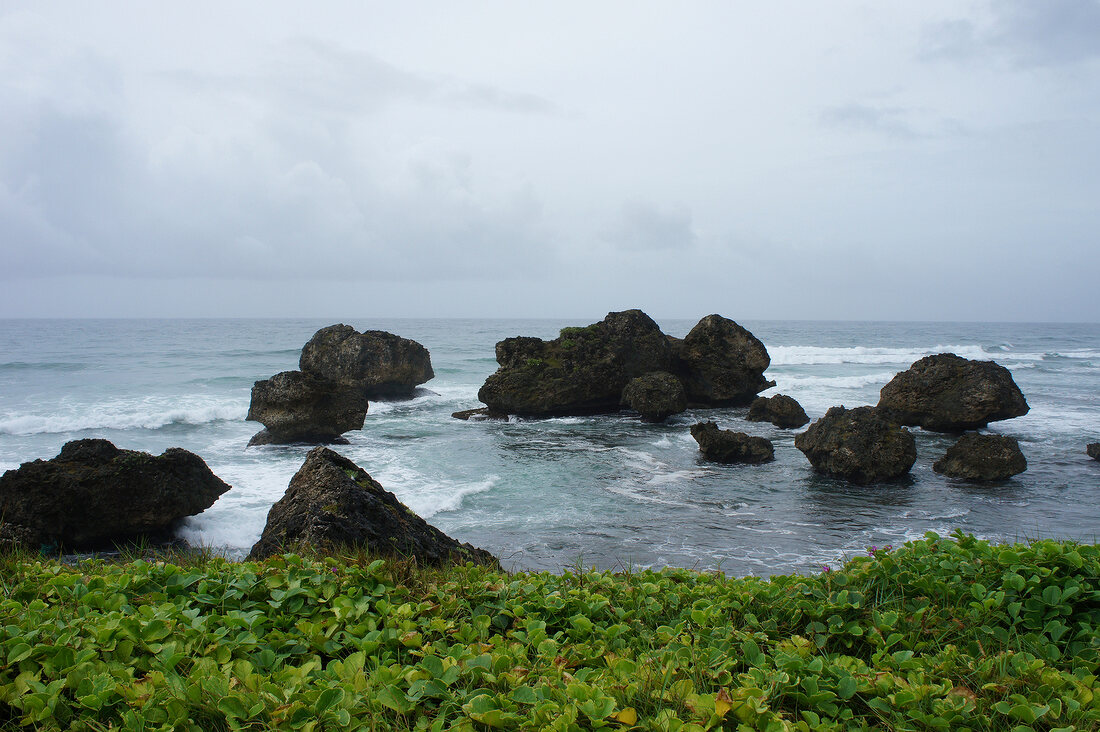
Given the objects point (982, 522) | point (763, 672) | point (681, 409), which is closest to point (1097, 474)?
point (982, 522)

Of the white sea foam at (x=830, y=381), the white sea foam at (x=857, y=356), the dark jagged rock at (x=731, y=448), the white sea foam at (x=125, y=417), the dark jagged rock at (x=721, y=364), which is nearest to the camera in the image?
the dark jagged rock at (x=731, y=448)

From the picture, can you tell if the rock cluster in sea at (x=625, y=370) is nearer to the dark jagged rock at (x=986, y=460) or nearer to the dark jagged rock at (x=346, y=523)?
the dark jagged rock at (x=986, y=460)

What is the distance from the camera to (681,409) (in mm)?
23359

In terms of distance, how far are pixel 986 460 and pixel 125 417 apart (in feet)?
88.1

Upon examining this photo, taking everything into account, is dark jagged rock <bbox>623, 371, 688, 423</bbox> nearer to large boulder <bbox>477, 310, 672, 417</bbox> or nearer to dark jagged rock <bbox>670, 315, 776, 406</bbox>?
large boulder <bbox>477, 310, 672, 417</bbox>

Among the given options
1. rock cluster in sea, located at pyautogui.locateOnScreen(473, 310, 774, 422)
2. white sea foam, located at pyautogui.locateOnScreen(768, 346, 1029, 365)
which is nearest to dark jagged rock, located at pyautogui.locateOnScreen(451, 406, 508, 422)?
rock cluster in sea, located at pyautogui.locateOnScreen(473, 310, 774, 422)

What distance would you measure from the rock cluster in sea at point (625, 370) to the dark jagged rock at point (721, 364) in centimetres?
4

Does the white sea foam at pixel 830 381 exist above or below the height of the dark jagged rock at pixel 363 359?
below

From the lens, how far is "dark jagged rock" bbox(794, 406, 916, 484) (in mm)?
14562

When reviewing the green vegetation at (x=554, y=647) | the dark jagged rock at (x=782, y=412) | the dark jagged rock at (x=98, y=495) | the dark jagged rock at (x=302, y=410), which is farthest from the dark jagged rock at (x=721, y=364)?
the green vegetation at (x=554, y=647)

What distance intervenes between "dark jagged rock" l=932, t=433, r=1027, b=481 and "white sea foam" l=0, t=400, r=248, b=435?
22.7 m

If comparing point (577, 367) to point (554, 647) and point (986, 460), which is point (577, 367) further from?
point (554, 647)

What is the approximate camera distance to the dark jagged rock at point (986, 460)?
47.9 feet

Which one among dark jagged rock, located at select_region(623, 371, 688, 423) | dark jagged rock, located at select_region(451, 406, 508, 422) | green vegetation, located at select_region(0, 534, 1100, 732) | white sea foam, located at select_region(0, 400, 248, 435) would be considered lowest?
white sea foam, located at select_region(0, 400, 248, 435)
